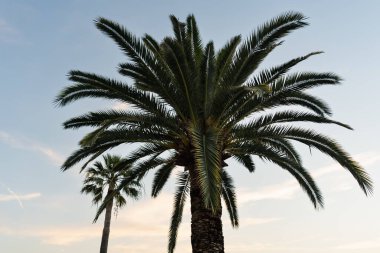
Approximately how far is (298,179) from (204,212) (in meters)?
4.25

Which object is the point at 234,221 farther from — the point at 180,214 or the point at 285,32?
the point at 285,32

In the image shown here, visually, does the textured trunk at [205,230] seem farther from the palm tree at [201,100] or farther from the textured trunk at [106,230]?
the textured trunk at [106,230]

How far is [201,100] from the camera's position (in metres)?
11.4

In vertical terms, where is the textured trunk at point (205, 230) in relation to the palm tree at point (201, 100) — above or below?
below

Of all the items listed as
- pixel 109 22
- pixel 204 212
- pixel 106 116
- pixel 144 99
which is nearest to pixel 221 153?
pixel 204 212

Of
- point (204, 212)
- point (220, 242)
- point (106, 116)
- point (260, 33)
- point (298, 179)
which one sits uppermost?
point (260, 33)

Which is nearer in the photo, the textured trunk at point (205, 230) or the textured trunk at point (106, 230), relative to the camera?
the textured trunk at point (205, 230)

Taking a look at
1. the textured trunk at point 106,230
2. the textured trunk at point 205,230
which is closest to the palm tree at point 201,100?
the textured trunk at point 205,230

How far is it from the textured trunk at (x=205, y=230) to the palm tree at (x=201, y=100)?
26mm

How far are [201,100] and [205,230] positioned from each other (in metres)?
3.56

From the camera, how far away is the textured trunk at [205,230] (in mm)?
11078

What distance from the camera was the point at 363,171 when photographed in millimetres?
11289

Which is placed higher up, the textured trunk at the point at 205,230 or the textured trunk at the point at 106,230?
the textured trunk at the point at 106,230

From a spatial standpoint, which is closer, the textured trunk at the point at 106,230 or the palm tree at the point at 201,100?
the palm tree at the point at 201,100
